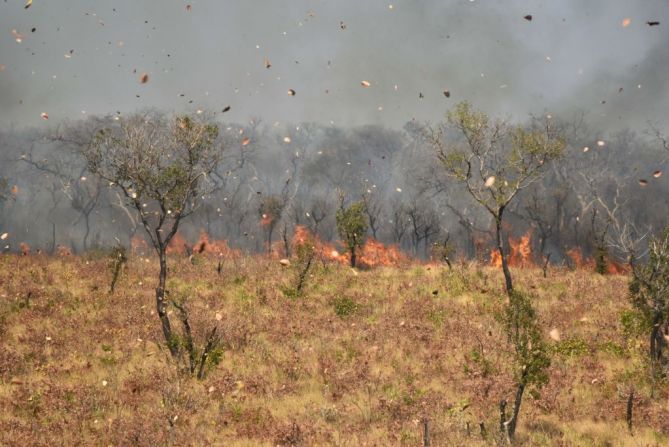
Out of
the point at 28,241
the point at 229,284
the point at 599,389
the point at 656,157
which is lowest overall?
the point at 599,389

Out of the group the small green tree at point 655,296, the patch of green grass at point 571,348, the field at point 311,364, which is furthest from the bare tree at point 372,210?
the small green tree at point 655,296

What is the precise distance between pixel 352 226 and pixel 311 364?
20.5 m

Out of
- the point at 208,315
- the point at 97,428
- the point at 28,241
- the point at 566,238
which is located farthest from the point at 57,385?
the point at 28,241

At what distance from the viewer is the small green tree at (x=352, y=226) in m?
37.3

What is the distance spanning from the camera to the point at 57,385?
14961mm

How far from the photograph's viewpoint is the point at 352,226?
1465 inches

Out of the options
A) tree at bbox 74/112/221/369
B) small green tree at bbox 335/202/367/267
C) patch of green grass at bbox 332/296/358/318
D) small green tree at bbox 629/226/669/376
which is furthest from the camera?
small green tree at bbox 335/202/367/267

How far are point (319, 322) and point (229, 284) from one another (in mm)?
7692

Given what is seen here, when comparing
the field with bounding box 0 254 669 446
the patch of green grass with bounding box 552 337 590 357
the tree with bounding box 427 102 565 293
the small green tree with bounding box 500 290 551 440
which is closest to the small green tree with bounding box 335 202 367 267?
the field with bounding box 0 254 669 446

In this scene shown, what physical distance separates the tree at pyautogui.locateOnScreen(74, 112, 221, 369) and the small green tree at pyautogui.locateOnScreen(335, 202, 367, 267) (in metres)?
18.8

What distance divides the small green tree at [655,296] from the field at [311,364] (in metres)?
1.09

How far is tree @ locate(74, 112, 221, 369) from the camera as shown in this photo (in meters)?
17.4

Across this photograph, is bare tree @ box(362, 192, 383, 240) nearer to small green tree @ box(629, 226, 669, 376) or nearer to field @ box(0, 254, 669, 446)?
field @ box(0, 254, 669, 446)

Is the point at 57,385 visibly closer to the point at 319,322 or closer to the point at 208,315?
the point at 208,315
